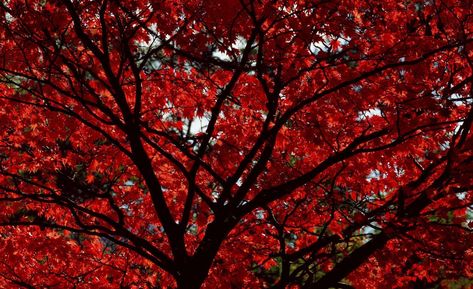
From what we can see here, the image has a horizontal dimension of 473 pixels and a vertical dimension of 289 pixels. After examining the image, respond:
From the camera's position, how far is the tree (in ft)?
21.4

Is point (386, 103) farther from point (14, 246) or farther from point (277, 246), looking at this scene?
point (14, 246)

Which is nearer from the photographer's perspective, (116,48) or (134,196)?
(116,48)

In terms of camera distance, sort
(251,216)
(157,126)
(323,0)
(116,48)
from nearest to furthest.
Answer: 1. (323,0)
2. (116,48)
3. (157,126)
4. (251,216)

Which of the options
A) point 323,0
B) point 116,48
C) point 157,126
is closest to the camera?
point 323,0

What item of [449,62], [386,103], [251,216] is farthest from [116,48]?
[449,62]

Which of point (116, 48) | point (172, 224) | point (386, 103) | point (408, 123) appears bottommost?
point (172, 224)

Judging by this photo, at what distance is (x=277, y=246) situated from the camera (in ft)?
32.2

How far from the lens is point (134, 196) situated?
30.4 feet

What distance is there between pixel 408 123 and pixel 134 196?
5.58 m

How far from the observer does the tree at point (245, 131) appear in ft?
21.4

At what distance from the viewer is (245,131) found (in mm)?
8438

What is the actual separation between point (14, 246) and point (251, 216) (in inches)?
189

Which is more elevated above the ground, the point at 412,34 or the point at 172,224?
the point at 412,34

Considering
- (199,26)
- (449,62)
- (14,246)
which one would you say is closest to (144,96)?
(199,26)
